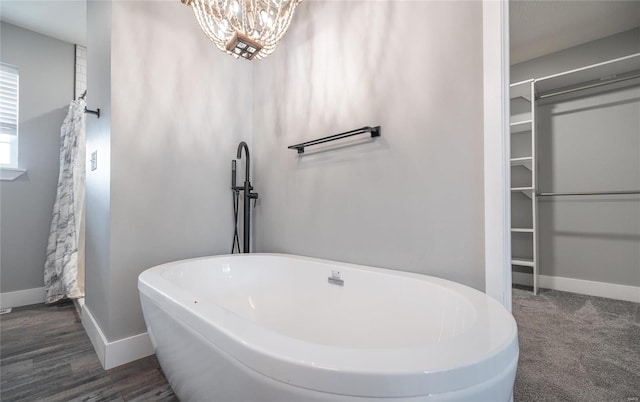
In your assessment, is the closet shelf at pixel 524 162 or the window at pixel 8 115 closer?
the closet shelf at pixel 524 162

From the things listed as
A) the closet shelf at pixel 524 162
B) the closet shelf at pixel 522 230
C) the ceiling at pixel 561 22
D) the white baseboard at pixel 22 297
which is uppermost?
the ceiling at pixel 561 22

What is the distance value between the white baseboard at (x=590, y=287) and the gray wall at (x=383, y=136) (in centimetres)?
144

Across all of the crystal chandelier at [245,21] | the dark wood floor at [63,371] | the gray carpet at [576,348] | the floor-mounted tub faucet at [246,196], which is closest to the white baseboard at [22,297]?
the dark wood floor at [63,371]

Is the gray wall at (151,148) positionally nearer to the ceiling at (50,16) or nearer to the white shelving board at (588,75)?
the ceiling at (50,16)

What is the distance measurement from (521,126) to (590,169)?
3.03 ft

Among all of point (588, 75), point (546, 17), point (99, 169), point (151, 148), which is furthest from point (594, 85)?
point (99, 169)

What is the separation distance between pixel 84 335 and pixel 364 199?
6.83ft

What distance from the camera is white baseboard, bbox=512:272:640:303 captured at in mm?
2027

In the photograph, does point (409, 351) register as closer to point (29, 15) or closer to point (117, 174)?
point (117, 174)

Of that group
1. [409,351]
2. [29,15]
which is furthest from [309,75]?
[29,15]

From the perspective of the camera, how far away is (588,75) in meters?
2.10

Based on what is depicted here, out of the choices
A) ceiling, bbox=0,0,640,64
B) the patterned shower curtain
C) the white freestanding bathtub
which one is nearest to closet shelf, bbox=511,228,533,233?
the white freestanding bathtub

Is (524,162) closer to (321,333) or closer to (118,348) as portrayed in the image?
(321,333)

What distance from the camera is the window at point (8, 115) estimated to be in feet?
8.20
